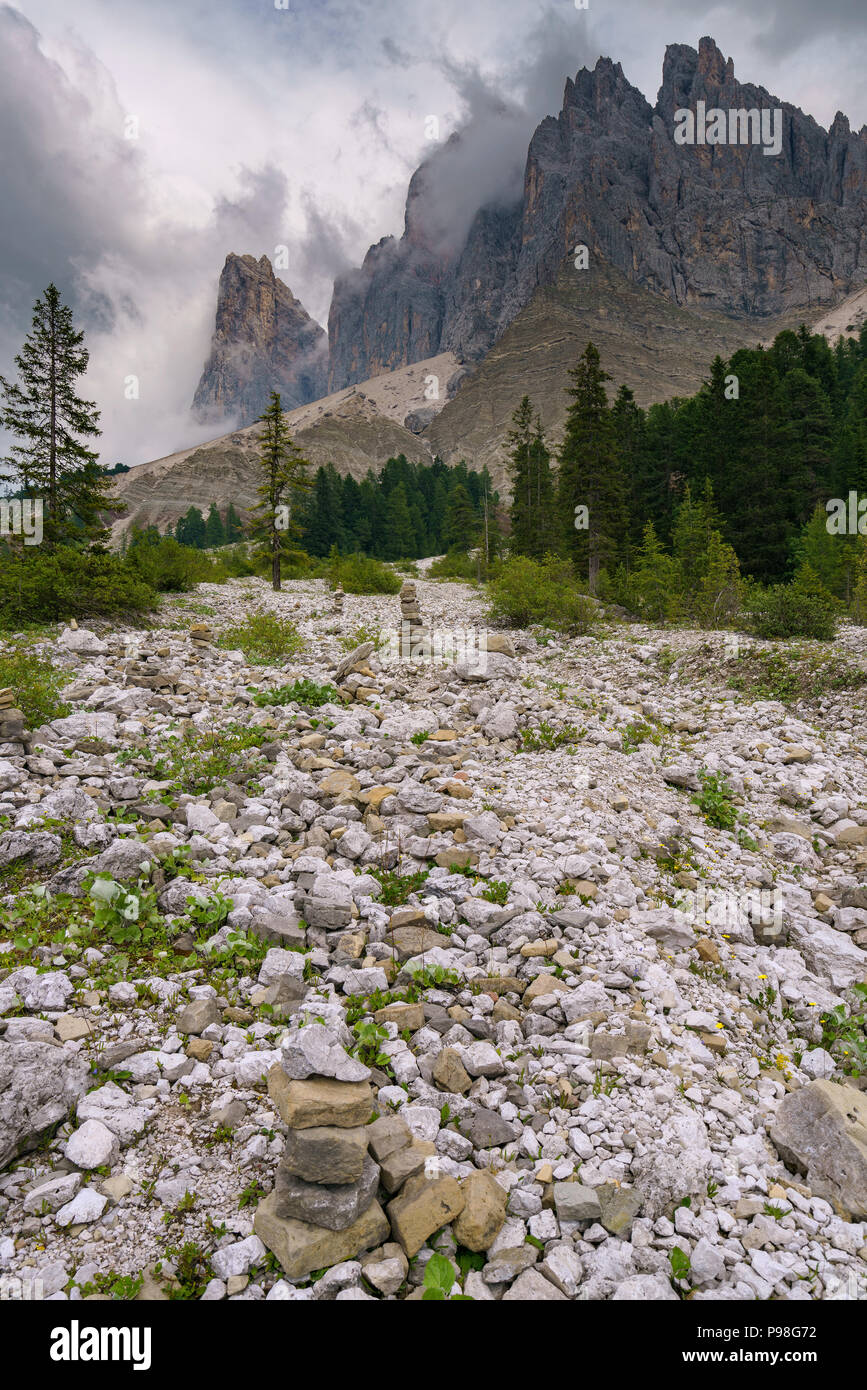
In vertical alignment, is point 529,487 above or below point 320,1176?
above

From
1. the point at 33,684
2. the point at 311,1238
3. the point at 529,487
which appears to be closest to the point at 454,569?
the point at 529,487

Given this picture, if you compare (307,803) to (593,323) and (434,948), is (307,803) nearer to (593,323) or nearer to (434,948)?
(434,948)

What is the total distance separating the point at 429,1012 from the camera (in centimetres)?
450

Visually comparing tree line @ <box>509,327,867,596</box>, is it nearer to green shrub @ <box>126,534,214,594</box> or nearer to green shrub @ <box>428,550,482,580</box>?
green shrub @ <box>428,550,482,580</box>

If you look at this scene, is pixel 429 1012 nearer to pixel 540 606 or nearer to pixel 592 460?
pixel 540 606

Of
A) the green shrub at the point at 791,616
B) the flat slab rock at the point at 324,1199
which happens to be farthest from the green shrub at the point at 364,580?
the flat slab rock at the point at 324,1199

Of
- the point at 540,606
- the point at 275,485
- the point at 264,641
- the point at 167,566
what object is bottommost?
the point at 264,641

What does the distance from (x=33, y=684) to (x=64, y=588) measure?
6983 millimetres

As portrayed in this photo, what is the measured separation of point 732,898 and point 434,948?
3078 millimetres

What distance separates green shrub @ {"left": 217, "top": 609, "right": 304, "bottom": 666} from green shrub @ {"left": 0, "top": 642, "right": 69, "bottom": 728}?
14.7ft

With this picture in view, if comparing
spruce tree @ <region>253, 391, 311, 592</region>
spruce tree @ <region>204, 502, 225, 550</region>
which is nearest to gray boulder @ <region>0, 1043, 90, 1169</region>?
spruce tree @ <region>253, 391, 311, 592</region>

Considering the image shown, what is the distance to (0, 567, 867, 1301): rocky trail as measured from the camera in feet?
9.97

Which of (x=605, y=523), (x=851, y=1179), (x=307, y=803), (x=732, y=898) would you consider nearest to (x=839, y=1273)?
(x=851, y=1179)

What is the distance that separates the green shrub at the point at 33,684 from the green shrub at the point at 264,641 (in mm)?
4481
